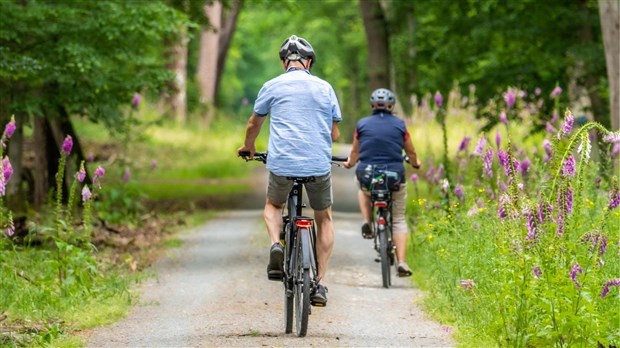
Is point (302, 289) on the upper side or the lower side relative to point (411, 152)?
lower

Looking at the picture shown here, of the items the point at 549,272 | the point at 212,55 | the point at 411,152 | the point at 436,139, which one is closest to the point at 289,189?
the point at 549,272

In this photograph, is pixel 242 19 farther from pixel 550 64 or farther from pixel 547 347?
pixel 547 347

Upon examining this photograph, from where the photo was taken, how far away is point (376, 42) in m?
31.4

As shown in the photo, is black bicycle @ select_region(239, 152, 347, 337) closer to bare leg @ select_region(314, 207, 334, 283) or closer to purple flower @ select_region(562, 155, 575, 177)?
bare leg @ select_region(314, 207, 334, 283)

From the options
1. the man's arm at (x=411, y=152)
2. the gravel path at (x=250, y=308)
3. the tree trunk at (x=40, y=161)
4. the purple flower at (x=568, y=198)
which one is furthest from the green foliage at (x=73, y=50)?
the purple flower at (x=568, y=198)

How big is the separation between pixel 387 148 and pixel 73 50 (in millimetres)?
4208

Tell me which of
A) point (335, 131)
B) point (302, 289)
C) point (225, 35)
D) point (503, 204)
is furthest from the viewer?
point (225, 35)

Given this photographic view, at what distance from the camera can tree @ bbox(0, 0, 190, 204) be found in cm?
1525

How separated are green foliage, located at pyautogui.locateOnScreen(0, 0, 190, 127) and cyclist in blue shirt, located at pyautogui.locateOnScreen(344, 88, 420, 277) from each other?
3.61m

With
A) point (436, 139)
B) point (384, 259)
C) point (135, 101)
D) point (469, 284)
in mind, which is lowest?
point (384, 259)

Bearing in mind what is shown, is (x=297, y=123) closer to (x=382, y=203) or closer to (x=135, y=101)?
(x=382, y=203)

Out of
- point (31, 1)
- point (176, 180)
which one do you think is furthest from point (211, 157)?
point (31, 1)

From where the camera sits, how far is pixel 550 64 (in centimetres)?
2197

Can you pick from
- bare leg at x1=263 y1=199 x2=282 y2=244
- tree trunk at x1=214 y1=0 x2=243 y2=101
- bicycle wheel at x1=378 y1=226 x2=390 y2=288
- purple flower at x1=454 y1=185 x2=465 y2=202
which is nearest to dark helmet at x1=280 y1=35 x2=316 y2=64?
bare leg at x1=263 y1=199 x2=282 y2=244
